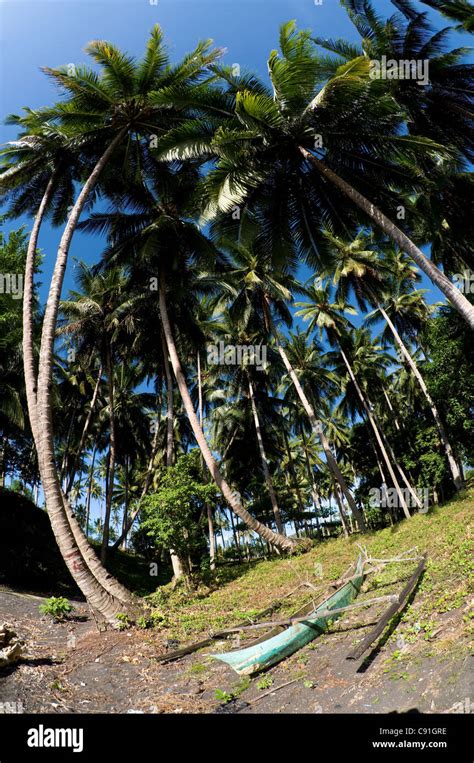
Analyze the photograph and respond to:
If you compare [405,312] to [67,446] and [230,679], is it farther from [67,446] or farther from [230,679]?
[230,679]

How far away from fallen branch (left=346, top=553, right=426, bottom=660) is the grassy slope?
174 millimetres

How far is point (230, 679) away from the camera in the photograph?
22.8 feet

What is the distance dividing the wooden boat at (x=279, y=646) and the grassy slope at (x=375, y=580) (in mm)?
872

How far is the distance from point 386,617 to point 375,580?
363 centimetres

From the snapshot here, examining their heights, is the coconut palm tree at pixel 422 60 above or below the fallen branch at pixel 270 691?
above

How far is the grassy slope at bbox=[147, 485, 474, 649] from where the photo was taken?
Answer: 6712 mm

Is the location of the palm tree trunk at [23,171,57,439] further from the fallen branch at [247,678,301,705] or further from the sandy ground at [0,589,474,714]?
the fallen branch at [247,678,301,705]

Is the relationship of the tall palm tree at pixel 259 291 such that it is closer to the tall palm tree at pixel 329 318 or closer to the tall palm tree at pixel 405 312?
the tall palm tree at pixel 329 318

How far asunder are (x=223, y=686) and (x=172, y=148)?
1356 centimetres

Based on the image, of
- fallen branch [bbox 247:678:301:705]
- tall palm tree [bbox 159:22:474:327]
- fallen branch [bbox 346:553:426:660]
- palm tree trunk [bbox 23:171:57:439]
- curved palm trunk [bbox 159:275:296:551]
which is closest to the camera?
fallen branch [bbox 346:553:426:660]

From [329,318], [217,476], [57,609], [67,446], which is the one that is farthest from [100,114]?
[67,446]

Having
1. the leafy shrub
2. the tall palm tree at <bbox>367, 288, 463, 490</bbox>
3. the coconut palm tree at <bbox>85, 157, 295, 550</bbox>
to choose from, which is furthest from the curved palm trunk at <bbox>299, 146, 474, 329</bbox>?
the tall palm tree at <bbox>367, 288, 463, 490</bbox>

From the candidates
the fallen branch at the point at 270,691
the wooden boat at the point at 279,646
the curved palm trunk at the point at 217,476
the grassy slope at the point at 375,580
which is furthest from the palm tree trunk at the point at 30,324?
the fallen branch at the point at 270,691

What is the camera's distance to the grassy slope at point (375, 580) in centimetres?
671
